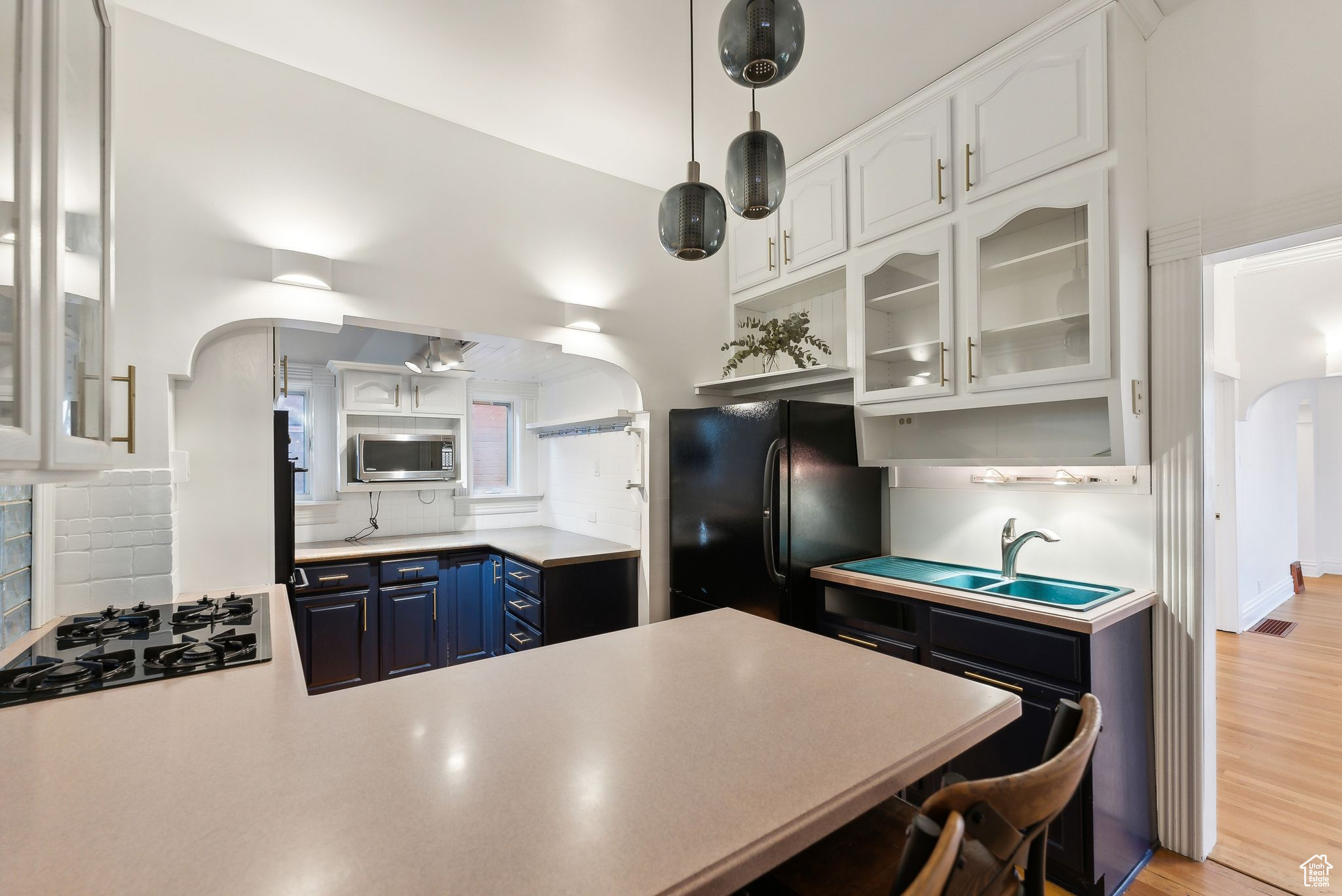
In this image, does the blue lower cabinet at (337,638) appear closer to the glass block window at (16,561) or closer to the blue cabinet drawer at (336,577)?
the blue cabinet drawer at (336,577)

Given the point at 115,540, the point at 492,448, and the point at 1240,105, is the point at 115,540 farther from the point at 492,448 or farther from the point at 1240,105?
the point at 1240,105

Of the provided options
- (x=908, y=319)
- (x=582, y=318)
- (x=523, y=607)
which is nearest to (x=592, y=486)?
(x=523, y=607)

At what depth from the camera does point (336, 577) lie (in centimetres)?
339

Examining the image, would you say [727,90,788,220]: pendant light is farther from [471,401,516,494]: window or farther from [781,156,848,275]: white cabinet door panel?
[471,401,516,494]: window

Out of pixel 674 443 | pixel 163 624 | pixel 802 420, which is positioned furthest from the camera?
pixel 674 443

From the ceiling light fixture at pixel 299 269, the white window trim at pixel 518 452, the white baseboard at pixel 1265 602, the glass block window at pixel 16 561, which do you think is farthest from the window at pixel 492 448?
the white baseboard at pixel 1265 602

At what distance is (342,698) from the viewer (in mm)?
1190

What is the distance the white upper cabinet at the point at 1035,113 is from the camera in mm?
1982

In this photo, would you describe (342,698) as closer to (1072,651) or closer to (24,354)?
(24,354)

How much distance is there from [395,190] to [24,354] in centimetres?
212

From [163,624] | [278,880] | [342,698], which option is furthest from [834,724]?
[163,624]

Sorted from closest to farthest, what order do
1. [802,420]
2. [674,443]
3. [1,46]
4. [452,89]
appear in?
[1,46] < [452,89] < [802,420] < [674,443]

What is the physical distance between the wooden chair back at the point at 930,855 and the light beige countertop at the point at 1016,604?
5.04 feet

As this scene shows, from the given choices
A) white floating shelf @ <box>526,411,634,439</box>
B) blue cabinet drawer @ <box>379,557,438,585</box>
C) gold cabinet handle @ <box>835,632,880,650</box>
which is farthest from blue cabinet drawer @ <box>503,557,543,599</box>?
gold cabinet handle @ <box>835,632,880,650</box>
